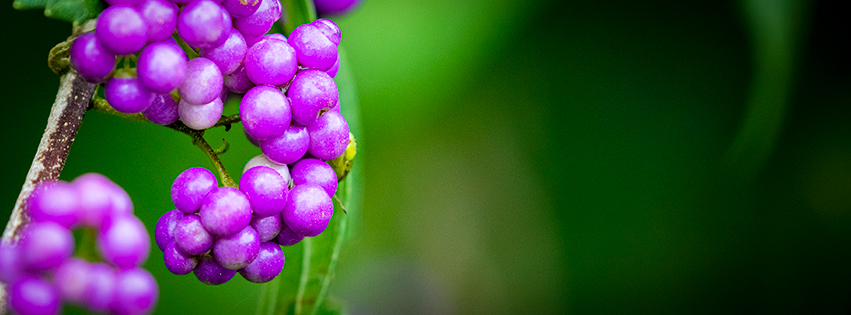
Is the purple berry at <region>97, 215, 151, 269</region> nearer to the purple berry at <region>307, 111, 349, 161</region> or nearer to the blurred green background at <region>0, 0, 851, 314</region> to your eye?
the purple berry at <region>307, 111, 349, 161</region>

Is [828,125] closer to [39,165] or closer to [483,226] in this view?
[483,226]

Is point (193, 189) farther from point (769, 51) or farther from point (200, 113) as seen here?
point (769, 51)

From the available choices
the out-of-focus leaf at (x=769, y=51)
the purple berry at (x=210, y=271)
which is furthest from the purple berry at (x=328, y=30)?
the out-of-focus leaf at (x=769, y=51)

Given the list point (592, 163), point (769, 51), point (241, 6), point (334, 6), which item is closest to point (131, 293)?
point (241, 6)

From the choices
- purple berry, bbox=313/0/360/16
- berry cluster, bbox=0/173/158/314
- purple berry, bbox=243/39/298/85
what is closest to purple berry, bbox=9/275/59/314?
berry cluster, bbox=0/173/158/314

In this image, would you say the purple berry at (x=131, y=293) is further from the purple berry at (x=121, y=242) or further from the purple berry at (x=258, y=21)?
the purple berry at (x=258, y=21)
